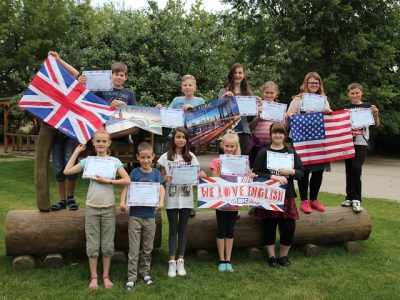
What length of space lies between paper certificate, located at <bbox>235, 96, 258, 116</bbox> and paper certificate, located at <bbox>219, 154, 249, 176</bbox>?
0.70 metres

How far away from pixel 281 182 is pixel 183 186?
1.20m

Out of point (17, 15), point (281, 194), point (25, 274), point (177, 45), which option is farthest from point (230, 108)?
point (17, 15)

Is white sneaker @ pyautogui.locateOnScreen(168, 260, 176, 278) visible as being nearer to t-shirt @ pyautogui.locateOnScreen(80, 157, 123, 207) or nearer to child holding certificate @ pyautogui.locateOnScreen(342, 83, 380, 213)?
t-shirt @ pyautogui.locateOnScreen(80, 157, 123, 207)

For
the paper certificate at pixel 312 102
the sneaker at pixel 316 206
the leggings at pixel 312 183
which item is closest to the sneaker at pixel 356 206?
the sneaker at pixel 316 206

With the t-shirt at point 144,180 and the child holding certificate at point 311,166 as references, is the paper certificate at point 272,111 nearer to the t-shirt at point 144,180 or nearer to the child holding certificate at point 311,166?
the child holding certificate at point 311,166

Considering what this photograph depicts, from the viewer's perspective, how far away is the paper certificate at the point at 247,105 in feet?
18.5

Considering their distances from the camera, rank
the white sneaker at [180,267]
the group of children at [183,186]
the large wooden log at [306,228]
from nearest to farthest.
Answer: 1. the group of children at [183,186]
2. the white sneaker at [180,267]
3. the large wooden log at [306,228]

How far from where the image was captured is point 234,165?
17.3ft

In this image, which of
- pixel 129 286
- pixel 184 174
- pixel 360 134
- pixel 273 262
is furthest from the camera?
pixel 360 134

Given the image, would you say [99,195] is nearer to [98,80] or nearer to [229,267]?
[98,80]

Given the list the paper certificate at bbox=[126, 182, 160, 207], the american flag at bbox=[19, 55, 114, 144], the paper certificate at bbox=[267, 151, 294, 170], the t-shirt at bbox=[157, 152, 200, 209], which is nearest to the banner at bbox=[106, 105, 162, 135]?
the american flag at bbox=[19, 55, 114, 144]

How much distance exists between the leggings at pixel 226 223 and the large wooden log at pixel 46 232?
1.17m

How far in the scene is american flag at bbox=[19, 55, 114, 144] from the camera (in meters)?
4.99

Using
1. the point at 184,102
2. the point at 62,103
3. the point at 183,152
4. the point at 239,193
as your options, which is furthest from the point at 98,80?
the point at 239,193
